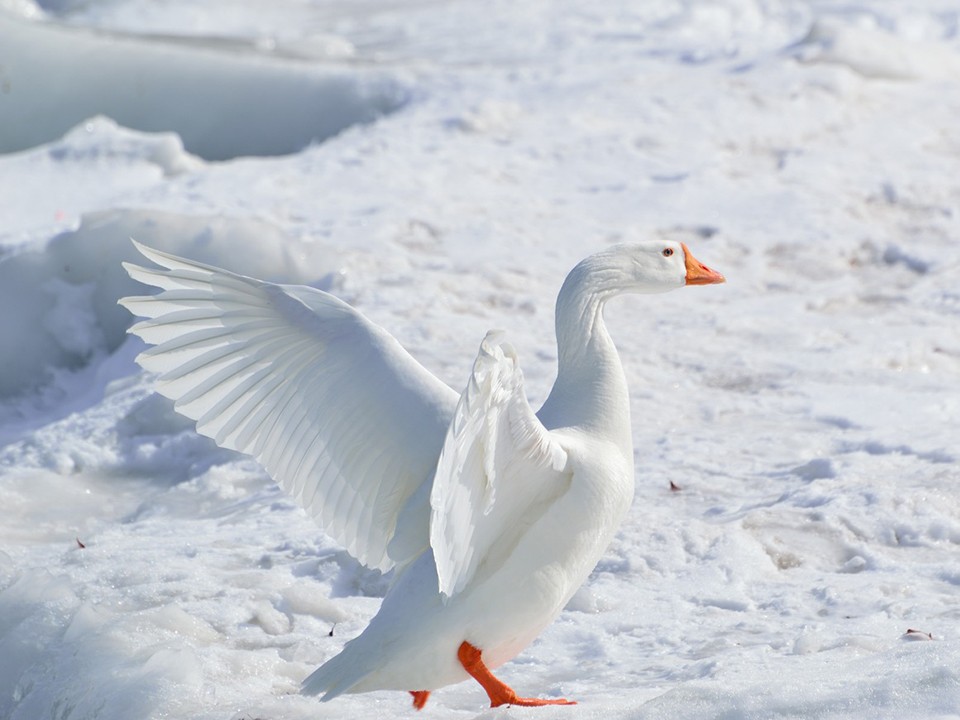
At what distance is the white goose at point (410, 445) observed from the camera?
3291mm

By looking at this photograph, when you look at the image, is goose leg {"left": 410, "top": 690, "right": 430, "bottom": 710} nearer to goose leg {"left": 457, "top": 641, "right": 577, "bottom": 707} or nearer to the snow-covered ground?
the snow-covered ground

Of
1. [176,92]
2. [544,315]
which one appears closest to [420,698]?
[544,315]

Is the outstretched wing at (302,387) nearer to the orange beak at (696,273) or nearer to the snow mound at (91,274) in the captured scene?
the orange beak at (696,273)

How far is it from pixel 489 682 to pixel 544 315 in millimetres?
3251

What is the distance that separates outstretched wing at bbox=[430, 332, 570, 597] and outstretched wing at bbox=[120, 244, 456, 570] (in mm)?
364

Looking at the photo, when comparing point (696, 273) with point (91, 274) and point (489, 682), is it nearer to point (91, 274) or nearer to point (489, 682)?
point (489, 682)

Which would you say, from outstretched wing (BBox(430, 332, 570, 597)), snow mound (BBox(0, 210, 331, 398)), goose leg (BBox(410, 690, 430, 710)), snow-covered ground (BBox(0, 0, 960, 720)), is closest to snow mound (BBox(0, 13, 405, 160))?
snow-covered ground (BBox(0, 0, 960, 720))

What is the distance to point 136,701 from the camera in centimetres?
362

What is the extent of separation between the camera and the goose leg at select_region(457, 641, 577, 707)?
10.9 ft

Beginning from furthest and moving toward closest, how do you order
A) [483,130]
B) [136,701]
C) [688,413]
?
[483,130] → [688,413] → [136,701]

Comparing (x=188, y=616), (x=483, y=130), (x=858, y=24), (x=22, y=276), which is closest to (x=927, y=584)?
(x=188, y=616)

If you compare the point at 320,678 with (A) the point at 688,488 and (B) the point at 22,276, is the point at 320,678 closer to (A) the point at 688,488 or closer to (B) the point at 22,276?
(A) the point at 688,488

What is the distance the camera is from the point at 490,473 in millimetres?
2898

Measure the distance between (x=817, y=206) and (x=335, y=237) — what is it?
8.93 feet
